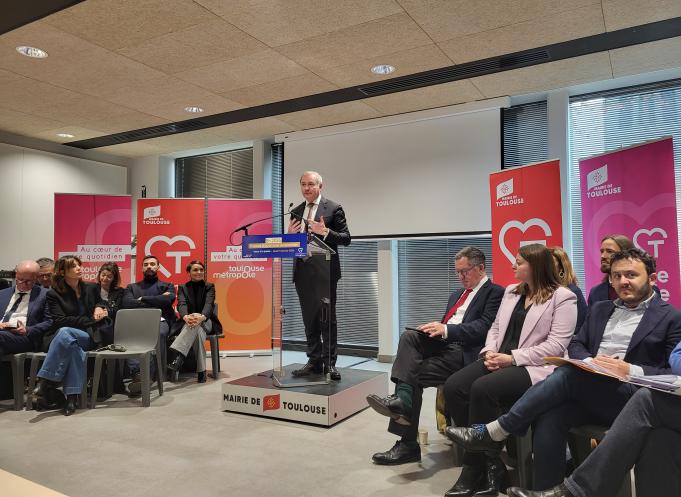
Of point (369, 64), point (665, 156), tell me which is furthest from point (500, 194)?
point (369, 64)

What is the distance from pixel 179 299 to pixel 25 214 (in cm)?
317

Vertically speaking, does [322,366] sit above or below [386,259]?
below

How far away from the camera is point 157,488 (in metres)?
2.59

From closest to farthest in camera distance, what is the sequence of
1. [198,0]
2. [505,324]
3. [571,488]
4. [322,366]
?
[571,488], [505,324], [198,0], [322,366]

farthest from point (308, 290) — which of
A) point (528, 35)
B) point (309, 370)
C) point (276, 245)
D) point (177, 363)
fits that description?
point (528, 35)

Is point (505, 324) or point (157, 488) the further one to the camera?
point (505, 324)

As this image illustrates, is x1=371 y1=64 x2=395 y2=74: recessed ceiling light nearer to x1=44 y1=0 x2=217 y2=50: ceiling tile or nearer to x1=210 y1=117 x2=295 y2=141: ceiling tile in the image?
x1=44 y1=0 x2=217 y2=50: ceiling tile

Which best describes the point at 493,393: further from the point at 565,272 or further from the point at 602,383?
the point at 565,272

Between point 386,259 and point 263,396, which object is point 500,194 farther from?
point 263,396

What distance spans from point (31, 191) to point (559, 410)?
275 inches

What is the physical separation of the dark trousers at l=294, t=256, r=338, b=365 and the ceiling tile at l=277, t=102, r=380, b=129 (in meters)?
2.36

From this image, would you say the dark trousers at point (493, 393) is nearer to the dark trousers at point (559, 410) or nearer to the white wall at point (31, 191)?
the dark trousers at point (559, 410)

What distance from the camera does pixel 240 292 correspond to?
21.2ft

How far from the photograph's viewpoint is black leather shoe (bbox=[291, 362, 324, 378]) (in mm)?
4000
